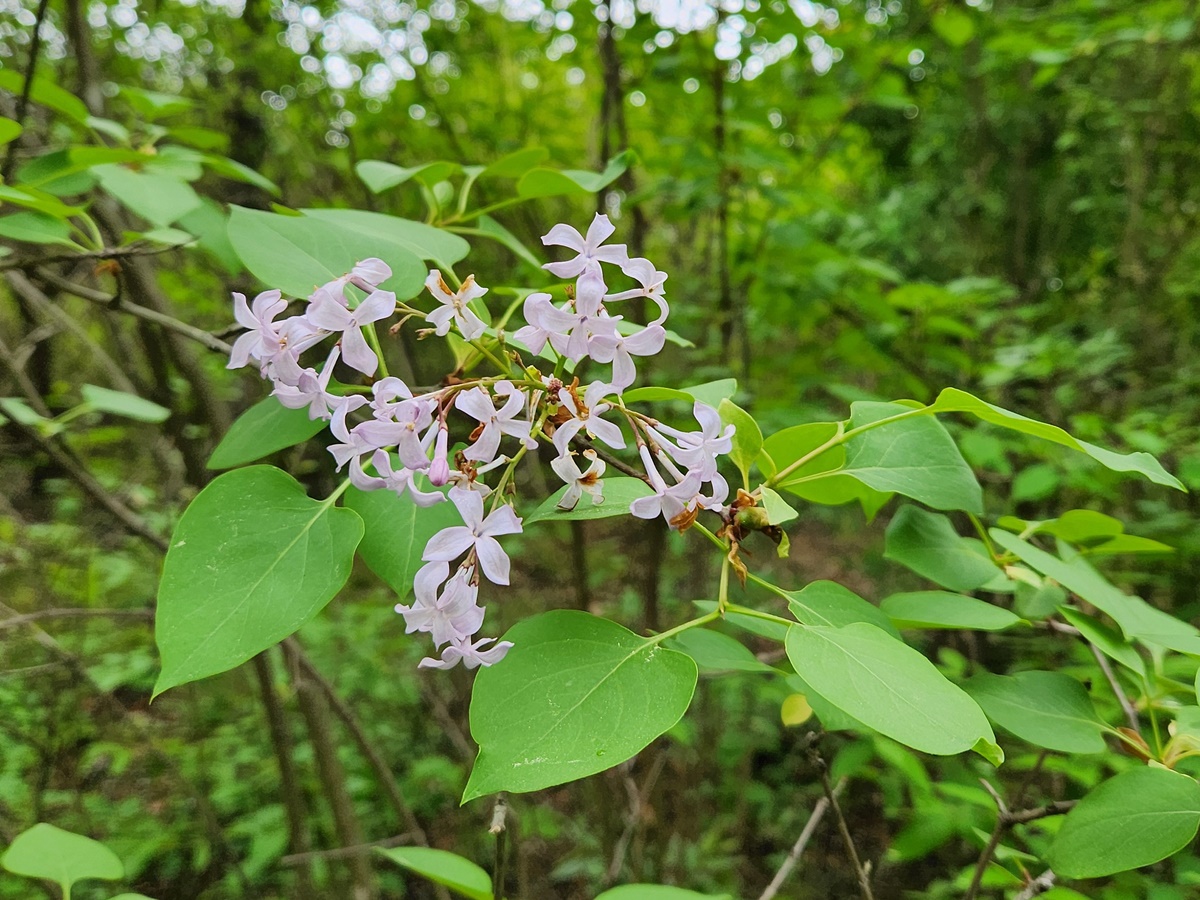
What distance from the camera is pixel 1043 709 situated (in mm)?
587

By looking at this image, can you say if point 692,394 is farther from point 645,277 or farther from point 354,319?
point 354,319

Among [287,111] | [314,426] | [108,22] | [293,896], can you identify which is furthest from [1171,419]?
[108,22]

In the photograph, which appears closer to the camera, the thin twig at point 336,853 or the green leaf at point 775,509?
the green leaf at point 775,509

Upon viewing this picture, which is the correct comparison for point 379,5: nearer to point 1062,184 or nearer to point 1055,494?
point 1055,494

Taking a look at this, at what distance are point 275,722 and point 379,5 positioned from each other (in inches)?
89.6

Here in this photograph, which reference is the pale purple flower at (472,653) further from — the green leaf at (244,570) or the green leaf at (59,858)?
the green leaf at (59,858)

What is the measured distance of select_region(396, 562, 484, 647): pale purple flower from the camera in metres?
0.45

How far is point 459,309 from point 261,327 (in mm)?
147

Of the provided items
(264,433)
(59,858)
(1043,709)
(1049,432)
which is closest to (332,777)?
(59,858)

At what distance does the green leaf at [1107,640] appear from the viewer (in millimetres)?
573

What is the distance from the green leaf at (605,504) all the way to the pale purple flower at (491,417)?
0.18ft

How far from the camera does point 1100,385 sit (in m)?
2.22

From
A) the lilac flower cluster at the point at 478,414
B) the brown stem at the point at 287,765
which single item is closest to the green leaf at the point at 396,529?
the lilac flower cluster at the point at 478,414

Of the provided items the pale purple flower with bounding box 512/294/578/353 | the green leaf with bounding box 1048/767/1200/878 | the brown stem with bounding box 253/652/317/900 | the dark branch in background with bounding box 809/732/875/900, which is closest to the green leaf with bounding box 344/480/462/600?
the pale purple flower with bounding box 512/294/578/353
